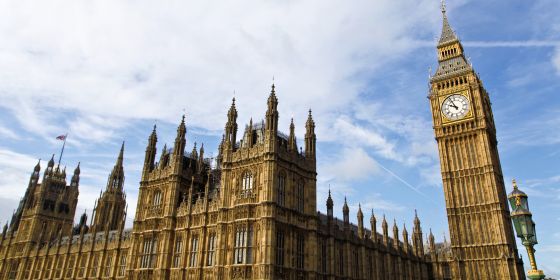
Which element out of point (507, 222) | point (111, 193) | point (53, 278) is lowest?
point (53, 278)

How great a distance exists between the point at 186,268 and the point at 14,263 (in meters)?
53.6

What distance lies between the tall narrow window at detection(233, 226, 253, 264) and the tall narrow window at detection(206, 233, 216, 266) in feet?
8.61

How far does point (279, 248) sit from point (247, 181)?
273 inches

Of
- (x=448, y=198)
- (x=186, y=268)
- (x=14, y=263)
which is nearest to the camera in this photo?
(x=186, y=268)

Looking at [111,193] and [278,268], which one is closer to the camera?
[278,268]

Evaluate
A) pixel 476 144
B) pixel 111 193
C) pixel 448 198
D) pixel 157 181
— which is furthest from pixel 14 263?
pixel 476 144

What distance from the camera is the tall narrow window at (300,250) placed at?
3873 cm

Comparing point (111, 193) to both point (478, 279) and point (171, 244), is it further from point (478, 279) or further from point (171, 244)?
point (478, 279)

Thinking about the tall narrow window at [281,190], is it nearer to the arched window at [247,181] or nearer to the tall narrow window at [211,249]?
the arched window at [247,181]

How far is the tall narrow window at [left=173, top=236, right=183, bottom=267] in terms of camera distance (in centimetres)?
4169

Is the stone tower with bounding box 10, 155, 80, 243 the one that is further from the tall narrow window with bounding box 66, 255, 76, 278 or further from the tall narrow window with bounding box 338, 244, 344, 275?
the tall narrow window with bounding box 338, 244, 344, 275

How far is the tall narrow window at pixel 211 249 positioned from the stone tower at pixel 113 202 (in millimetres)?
51837

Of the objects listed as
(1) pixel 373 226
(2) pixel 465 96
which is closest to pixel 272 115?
(1) pixel 373 226

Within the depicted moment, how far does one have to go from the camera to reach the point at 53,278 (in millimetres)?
67188
